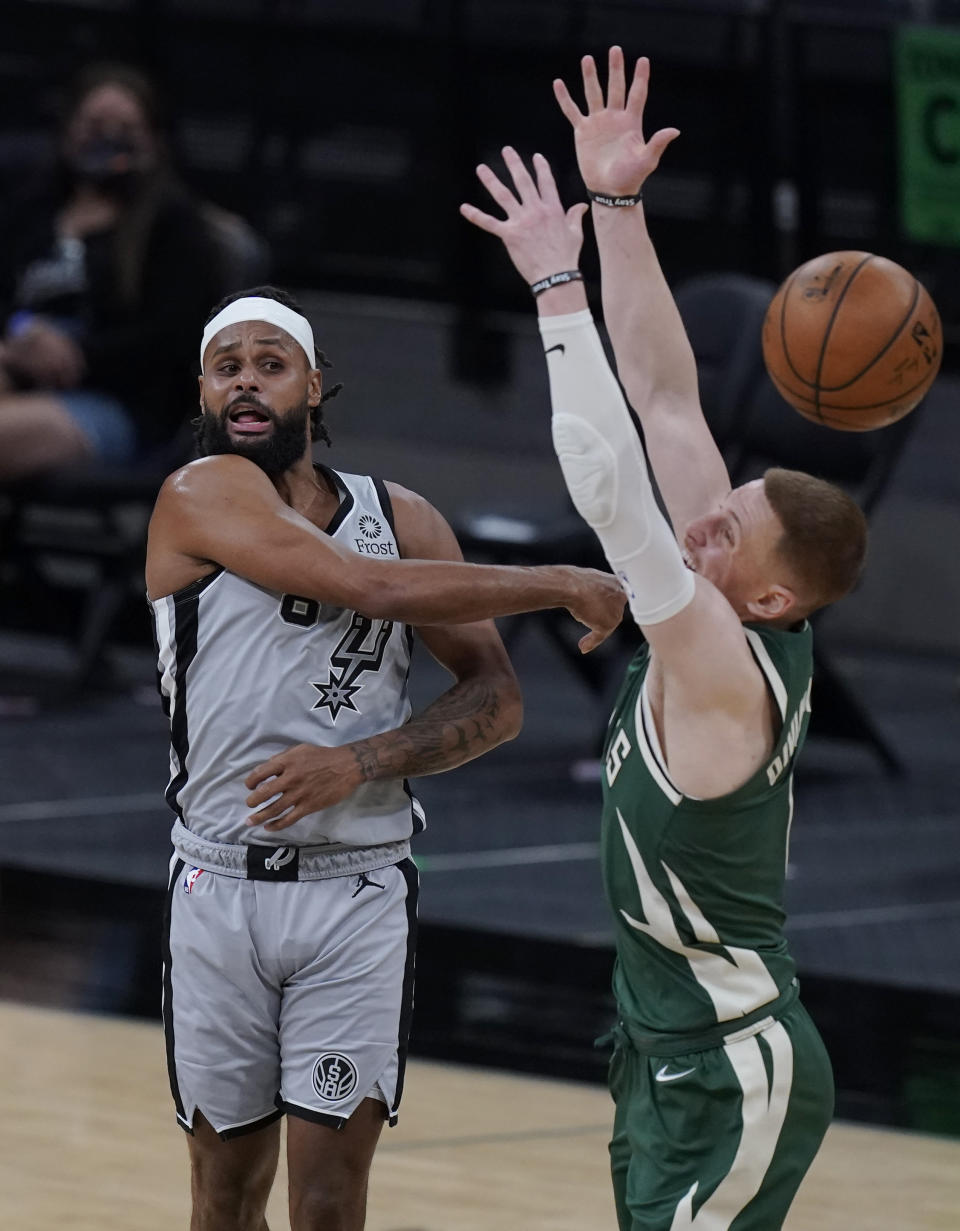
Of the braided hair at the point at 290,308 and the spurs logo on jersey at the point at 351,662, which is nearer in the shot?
the spurs logo on jersey at the point at 351,662

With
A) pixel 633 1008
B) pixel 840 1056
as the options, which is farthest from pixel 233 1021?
pixel 840 1056

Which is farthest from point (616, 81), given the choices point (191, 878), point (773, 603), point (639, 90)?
point (191, 878)

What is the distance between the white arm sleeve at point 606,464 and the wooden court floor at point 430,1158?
2.12m

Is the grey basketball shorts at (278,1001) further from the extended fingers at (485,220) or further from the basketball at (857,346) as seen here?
the basketball at (857,346)

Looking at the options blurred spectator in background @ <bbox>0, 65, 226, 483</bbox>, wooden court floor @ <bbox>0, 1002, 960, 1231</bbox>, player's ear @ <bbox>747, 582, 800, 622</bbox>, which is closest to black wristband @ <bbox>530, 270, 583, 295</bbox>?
player's ear @ <bbox>747, 582, 800, 622</bbox>

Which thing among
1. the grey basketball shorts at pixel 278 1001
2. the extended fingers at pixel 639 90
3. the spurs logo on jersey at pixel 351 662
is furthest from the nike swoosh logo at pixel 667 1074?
the extended fingers at pixel 639 90

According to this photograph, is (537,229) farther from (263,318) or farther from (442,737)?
(442,737)

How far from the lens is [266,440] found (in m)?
3.80

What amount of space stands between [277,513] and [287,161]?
9207 millimetres

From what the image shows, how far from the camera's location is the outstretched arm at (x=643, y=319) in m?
3.45

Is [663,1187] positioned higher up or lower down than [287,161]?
lower down

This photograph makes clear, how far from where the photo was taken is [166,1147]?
5.25 meters

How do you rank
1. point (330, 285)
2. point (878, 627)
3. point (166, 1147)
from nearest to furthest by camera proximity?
point (166, 1147)
point (878, 627)
point (330, 285)

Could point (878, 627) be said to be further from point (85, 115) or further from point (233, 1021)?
point (233, 1021)
